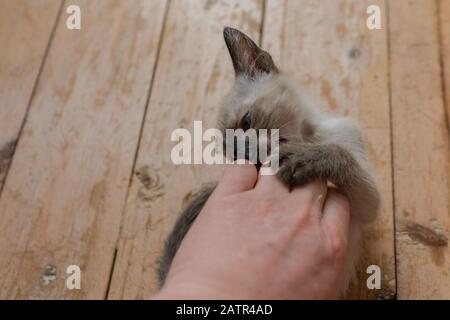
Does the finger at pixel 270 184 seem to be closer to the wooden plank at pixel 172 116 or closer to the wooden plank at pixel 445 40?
the wooden plank at pixel 172 116

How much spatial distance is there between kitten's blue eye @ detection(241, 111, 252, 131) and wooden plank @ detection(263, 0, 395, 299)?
0.32 m

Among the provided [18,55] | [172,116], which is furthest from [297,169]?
[18,55]

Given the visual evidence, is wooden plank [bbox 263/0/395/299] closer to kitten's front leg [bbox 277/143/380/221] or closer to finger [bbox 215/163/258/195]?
kitten's front leg [bbox 277/143/380/221]

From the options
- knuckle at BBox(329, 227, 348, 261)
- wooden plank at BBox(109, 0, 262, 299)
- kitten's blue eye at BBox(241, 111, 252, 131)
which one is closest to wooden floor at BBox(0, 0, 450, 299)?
wooden plank at BBox(109, 0, 262, 299)

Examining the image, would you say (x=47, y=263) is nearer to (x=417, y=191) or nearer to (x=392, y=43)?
(x=417, y=191)

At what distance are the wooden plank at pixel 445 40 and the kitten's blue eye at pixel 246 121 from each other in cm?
60

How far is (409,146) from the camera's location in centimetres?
154

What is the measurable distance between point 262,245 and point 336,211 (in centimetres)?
21

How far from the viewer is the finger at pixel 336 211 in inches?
42.6

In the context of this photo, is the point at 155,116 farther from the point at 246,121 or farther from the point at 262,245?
the point at 262,245

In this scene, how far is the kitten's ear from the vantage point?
144cm
